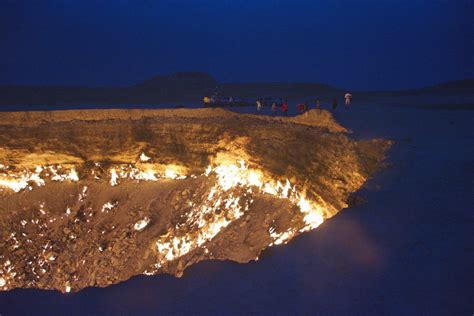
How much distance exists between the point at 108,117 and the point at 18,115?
3.53m

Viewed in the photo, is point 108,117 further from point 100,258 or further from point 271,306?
point 271,306

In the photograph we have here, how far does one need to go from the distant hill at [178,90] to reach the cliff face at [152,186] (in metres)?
41.5

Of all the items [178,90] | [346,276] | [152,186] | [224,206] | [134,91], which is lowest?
[224,206]

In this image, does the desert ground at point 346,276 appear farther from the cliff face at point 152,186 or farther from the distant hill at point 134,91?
the distant hill at point 134,91

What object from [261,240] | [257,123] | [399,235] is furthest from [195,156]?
[399,235]

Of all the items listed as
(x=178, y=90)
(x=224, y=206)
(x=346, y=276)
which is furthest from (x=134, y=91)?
(x=346, y=276)

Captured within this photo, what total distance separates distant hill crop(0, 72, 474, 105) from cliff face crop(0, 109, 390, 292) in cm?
4152

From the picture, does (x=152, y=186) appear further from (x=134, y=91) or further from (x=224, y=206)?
(x=134, y=91)

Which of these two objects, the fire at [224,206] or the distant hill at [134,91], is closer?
the fire at [224,206]

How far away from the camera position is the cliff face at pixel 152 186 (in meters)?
12.6

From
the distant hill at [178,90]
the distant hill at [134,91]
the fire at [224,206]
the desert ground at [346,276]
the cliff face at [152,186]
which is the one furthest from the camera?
the distant hill at [134,91]

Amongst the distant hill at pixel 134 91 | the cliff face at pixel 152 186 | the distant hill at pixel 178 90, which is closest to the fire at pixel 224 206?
the cliff face at pixel 152 186

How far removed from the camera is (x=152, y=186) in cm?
1652

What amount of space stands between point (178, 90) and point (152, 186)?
53.4 m
